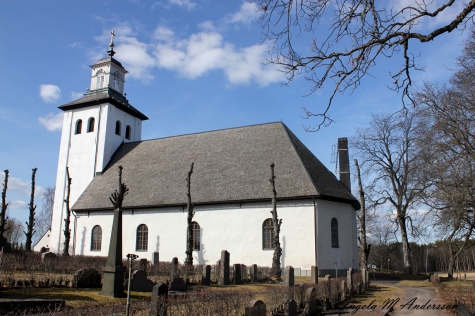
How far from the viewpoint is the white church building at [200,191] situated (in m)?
24.0

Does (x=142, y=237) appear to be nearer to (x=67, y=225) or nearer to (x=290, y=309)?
(x=67, y=225)

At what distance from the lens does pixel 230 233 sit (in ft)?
82.5

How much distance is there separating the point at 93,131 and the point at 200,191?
515 inches

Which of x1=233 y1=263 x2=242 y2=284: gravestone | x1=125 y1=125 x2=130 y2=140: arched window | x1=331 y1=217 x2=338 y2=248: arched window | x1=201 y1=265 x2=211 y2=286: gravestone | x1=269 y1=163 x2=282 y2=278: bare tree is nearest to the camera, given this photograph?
x1=201 y1=265 x2=211 y2=286: gravestone

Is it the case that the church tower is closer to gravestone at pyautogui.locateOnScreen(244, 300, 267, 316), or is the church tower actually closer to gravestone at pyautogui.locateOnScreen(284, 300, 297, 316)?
gravestone at pyautogui.locateOnScreen(284, 300, 297, 316)

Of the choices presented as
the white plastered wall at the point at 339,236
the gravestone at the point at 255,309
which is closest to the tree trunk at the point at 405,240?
the white plastered wall at the point at 339,236

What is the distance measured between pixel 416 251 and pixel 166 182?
189 feet

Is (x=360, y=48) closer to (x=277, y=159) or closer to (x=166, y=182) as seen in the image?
(x=277, y=159)

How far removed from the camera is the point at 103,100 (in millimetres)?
34375

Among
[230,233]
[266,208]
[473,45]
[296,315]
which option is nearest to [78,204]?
[230,233]

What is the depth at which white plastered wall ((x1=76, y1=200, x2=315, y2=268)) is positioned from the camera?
77.1 ft

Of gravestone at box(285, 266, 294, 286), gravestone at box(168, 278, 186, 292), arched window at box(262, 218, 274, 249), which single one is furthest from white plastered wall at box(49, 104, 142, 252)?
gravestone at box(285, 266, 294, 286)

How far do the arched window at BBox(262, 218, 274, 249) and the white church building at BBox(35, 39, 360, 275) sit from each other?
0.20 ft

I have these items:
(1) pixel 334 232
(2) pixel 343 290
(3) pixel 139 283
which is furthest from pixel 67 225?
(2) pixel 343 290
